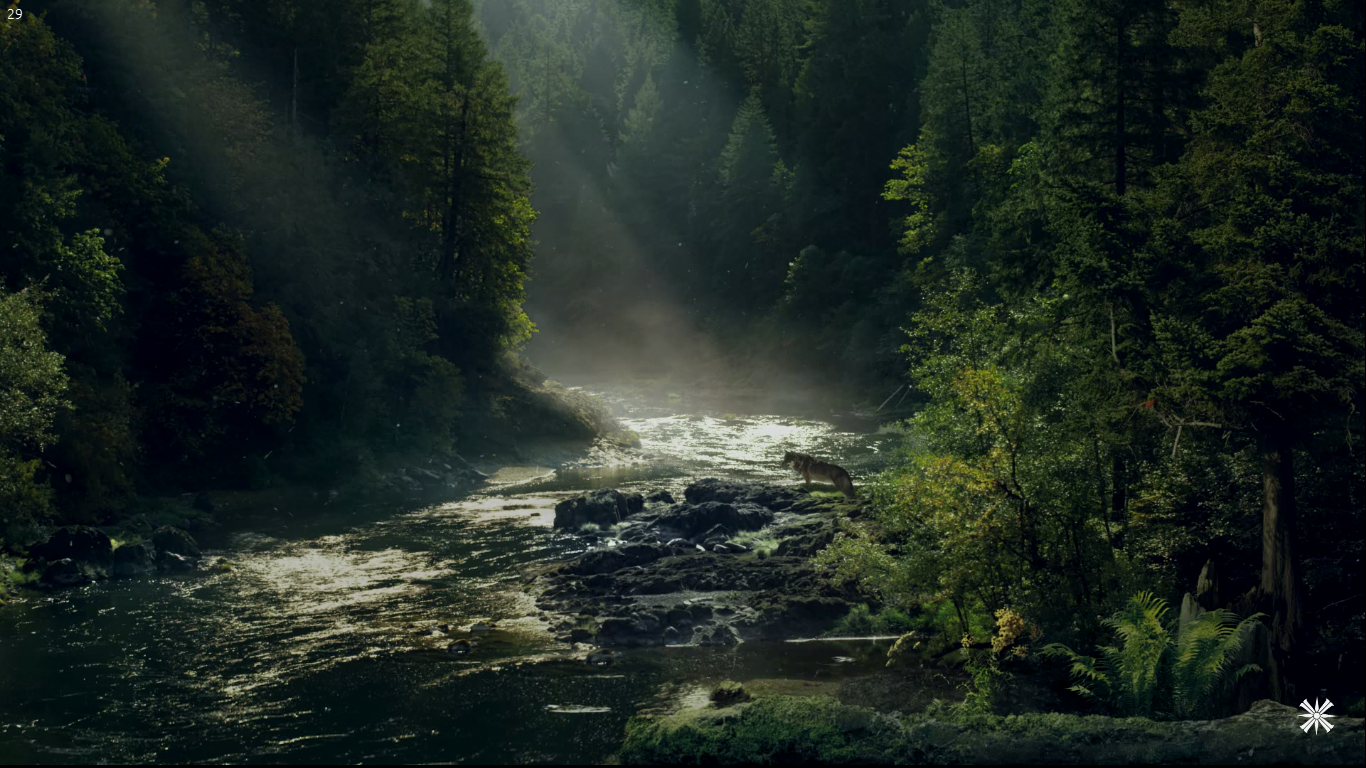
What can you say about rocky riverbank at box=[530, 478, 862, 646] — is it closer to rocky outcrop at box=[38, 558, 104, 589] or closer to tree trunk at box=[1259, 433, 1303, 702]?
tree trunk at box=[1259, 433, 1303, 702]

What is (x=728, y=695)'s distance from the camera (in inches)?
848

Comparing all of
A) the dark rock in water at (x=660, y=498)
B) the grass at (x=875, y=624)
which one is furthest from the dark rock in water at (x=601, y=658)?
the dark rock in water at (x=660, y=498)

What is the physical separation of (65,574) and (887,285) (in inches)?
2563

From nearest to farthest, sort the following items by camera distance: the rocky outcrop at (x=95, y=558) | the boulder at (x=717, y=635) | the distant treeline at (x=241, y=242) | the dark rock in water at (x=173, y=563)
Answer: the boulder at (x=717, y=635)
the rocky outcrop at (x=95, y=558)
the dark rock in water at (x=173, y=563)
the distant treeline at (x=241, y=242)

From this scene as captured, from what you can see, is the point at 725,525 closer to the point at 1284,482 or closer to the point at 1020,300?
the point at 1020,300

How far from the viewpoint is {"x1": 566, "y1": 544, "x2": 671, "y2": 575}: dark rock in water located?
3347 centimetres

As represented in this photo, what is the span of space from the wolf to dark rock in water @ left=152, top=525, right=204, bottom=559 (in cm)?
2331

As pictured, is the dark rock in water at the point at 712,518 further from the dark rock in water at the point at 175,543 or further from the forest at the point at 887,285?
the dark rock in water at the point at 175,543

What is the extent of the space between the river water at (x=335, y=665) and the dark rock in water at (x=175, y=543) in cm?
110

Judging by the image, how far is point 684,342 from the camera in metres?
106

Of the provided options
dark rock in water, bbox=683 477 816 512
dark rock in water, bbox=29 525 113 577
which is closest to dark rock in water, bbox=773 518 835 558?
dark rock in water, bbox=683 477 816 512

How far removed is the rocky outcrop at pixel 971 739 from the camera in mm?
16438

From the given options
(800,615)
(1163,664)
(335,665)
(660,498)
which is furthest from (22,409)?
(1163,664)

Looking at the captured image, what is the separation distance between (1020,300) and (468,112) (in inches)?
1485
